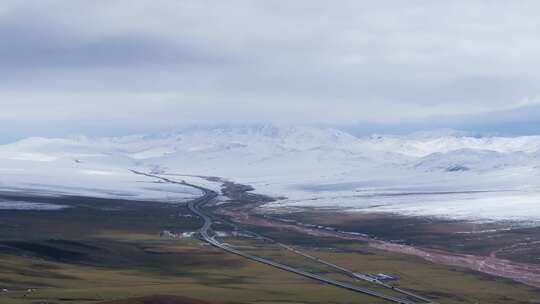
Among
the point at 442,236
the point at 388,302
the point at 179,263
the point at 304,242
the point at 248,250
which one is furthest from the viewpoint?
the point at 442,236

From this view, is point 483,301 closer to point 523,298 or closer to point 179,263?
point 523,298

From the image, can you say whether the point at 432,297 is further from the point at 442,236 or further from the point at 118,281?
the point at 442,236

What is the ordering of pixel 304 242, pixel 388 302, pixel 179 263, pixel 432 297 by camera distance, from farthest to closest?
pixel 304 242 → pixel 179 263 → pixel 432 297 → pixel 388 302

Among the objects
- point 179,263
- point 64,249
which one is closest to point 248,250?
point 179,263

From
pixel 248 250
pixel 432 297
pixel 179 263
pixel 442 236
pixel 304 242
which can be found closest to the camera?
pixel 432 297

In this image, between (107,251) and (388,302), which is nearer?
(388,302)

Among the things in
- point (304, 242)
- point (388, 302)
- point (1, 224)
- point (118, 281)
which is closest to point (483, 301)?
point (388, 302)

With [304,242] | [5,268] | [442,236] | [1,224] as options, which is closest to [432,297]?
[5,268]

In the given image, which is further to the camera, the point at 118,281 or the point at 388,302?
the point at 118,281
